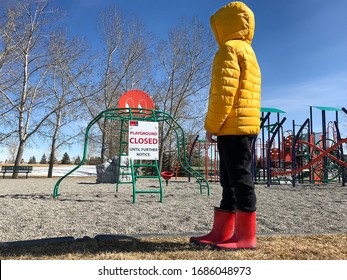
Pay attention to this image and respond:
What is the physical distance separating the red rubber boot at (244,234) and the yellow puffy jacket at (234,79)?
60cm

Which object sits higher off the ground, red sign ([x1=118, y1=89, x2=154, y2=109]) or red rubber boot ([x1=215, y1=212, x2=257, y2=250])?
red sign ([x1=118, y1=89, x2=154, y2=109])

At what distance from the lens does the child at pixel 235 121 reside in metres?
2.26

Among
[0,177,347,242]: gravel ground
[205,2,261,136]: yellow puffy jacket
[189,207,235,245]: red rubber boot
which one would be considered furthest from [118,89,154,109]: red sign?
[189,207,235,245]: red rubber boot

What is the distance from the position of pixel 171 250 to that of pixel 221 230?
40 centimetres

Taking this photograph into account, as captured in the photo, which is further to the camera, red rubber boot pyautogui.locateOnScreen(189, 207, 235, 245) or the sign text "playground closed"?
the sign text "playground closed"

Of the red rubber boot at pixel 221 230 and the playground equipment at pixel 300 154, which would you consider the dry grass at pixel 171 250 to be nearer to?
the red rubber boot at pixel 221 230

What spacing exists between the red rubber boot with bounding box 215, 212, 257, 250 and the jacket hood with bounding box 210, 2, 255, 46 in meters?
1.34

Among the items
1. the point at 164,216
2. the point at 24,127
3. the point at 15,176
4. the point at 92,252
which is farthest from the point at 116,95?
the point at 92,252

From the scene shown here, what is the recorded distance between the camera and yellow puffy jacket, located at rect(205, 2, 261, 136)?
226 centimetres

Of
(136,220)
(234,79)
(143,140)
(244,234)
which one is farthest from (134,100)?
(244,234)

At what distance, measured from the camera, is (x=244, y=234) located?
→ 2.26 metres

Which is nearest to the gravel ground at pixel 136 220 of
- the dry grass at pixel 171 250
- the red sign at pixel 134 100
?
the dry grass at pixel 171 250

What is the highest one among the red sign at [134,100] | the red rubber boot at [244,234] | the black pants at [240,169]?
the red sign at [134,100]

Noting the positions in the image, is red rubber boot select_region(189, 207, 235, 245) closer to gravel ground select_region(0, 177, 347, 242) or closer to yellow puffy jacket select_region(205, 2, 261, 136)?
gravel ground select_region(0, 177, 347, 242)
